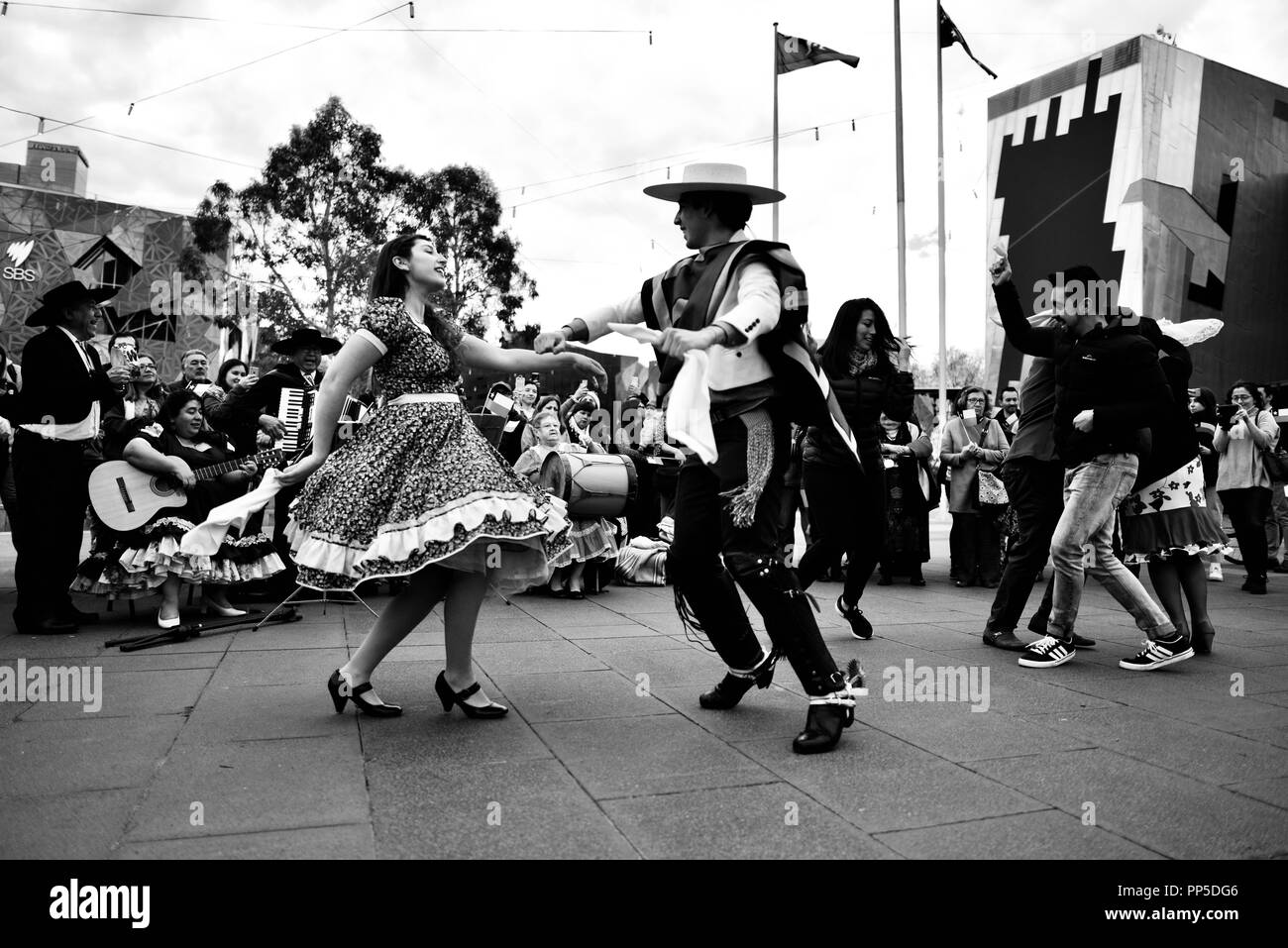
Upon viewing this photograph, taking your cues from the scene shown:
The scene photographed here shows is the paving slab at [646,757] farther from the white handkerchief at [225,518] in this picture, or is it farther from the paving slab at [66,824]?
the white handkerchief at [225,518]

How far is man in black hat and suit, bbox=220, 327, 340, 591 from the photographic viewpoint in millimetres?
7457

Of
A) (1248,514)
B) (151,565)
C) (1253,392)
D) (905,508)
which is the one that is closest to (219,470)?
(151,565)

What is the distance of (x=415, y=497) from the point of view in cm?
371

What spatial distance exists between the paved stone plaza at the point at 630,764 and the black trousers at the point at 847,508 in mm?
755

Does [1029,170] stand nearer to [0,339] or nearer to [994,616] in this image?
[994,616]

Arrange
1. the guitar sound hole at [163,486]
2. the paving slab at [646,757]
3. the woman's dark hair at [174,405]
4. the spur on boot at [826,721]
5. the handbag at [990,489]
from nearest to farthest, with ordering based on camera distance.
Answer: the paving slab at [646,757], the spur on boot at [826,721], the guitar sound hole at [163,486], the woman's dark hair at [174,405], the handbag at [990,489]

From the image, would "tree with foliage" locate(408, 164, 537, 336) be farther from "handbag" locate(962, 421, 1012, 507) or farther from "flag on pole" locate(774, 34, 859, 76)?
"handbag" locate(962, 421, 1012, 507)

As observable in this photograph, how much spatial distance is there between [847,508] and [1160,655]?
1791 mm

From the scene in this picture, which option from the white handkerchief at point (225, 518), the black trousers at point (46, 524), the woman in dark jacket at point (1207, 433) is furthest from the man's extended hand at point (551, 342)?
the woman in dark jacket at point (1207, 433)

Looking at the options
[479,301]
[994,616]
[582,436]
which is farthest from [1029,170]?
[994,616]

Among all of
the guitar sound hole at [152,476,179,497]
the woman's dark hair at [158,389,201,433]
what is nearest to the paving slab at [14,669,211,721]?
the guitar sound hole at [152,476,179,497]

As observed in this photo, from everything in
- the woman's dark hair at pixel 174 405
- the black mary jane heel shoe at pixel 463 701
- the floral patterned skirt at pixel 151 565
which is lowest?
the black mary jane heel shoe at pixel 463 701

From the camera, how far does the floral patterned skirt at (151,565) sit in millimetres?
6391

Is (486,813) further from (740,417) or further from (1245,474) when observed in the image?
(1245,474)
